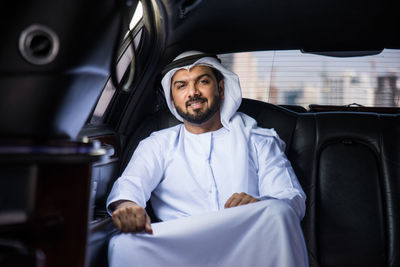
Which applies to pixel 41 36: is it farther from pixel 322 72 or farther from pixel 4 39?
pixel 322 72

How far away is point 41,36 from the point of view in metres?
0.70

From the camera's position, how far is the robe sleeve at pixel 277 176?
181 cm

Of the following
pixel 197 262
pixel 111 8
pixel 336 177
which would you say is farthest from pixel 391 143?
pixel 111 8

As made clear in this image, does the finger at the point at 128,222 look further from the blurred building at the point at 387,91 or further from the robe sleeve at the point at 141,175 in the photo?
the blurred building at the point at 387,91

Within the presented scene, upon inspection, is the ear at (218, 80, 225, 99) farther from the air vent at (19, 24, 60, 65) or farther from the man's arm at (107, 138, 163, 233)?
the air vent at (19, 24, 60, 65)

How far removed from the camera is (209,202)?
2014mm

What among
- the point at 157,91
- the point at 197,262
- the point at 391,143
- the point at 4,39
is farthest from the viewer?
the point at 157,91

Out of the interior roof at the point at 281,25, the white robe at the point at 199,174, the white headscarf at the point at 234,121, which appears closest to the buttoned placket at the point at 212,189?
the white robe at the point at 199,174

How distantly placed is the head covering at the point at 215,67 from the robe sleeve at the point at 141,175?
12.2 inches

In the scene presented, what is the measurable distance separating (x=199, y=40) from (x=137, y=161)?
2.92ft

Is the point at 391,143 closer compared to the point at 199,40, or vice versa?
the point at 391,143

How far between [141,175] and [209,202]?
0.37 metres

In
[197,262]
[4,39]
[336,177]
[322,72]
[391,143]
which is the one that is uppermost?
[322,72]

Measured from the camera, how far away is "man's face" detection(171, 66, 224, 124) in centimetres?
222
